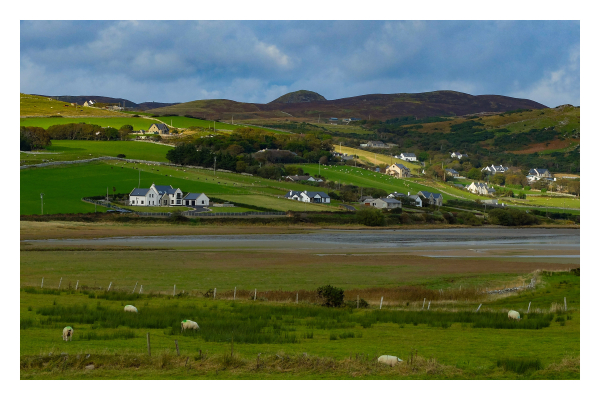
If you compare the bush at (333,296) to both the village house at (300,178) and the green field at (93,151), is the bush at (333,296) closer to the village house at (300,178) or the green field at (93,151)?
the green field at (93,151)

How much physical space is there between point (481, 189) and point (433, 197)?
26.2 meters

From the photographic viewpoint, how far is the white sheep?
51.5ft

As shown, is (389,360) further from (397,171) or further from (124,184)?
(397,171)

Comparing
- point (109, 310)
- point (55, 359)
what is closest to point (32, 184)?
point (109, 310)

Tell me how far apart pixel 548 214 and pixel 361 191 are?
34527 millimetres

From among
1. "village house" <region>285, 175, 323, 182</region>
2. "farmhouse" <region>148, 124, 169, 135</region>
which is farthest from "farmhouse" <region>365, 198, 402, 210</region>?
"farmhouse" <region>148, 124, 169, 135</region>

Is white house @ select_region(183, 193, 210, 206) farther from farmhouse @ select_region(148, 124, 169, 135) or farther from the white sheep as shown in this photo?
farmhouse @ select_region(148, 124, 169, 135)

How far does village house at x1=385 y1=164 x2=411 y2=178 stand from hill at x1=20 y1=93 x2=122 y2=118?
94.6 metres

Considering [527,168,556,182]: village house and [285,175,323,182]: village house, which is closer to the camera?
[285,175,323,182]: village house

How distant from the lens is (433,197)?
115438 mm

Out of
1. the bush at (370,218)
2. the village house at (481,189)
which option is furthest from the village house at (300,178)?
the village house at (481,189)

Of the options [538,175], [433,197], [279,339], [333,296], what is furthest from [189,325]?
[538,175]

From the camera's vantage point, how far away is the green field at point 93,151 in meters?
110

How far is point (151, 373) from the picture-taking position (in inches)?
575
